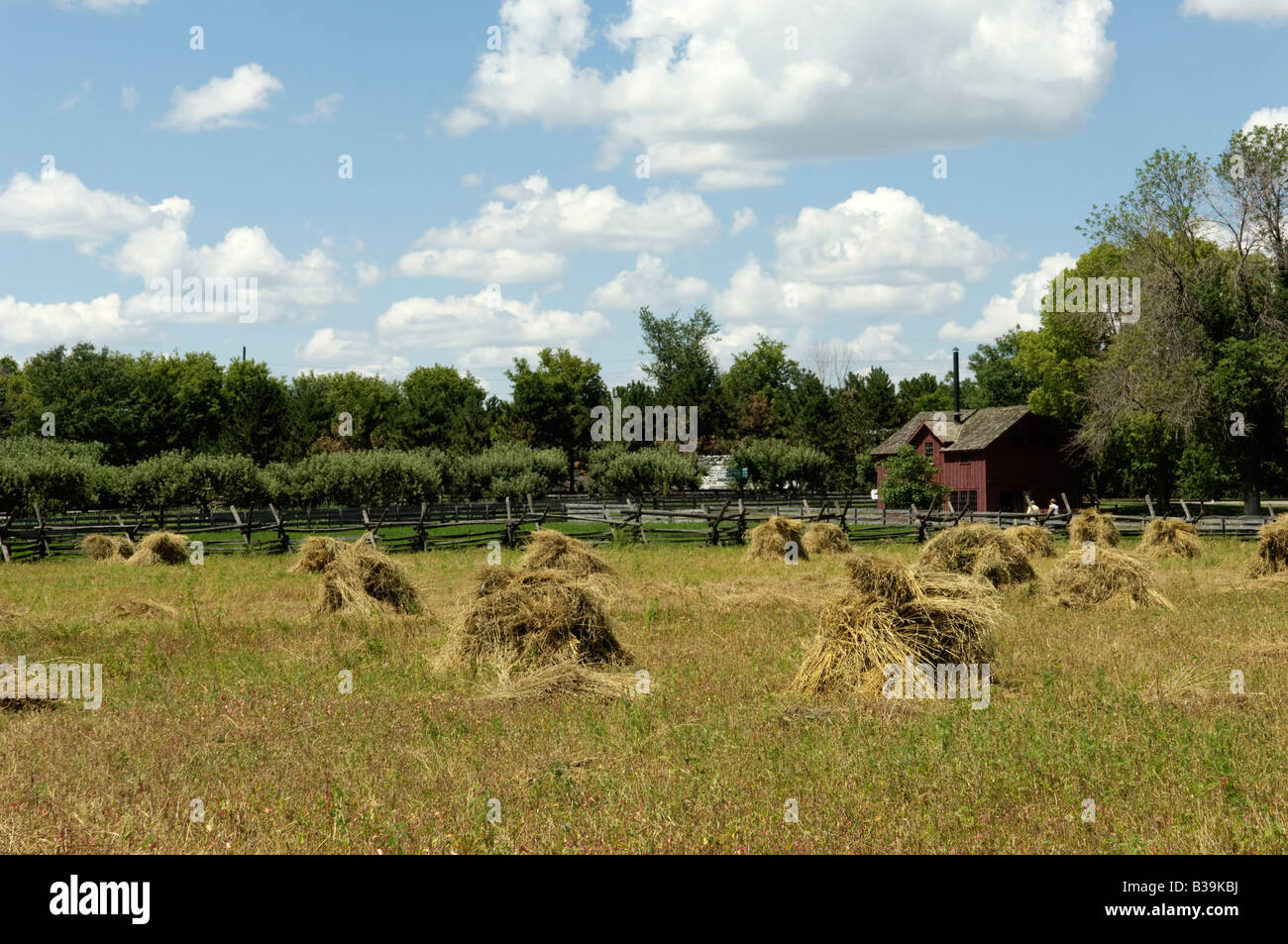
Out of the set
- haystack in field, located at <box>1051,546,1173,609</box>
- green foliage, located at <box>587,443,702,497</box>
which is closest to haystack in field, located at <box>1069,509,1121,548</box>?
haystack in field, located at <box>1051,546,1173,609</box>

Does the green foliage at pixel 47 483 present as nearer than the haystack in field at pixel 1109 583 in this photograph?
No

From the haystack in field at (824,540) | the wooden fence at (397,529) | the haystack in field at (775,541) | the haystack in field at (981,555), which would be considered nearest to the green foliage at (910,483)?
the wooden fence at (397,529)

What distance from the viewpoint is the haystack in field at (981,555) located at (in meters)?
19.2

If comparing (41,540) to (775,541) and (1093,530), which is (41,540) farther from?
(1093,530)

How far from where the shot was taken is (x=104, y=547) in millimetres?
31375

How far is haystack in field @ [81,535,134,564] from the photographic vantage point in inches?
1224

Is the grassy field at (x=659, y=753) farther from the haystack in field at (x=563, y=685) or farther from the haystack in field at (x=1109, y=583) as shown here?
the haystack in field at (x=1109, y=583)

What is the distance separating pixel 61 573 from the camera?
86.3 ft

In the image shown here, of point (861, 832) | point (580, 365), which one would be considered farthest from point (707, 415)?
point (861, 832)

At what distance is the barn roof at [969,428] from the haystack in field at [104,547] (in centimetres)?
3920

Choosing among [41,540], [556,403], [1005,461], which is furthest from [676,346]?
[41,540]

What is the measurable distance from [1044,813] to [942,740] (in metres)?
1.69

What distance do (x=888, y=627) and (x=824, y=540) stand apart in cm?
2087
